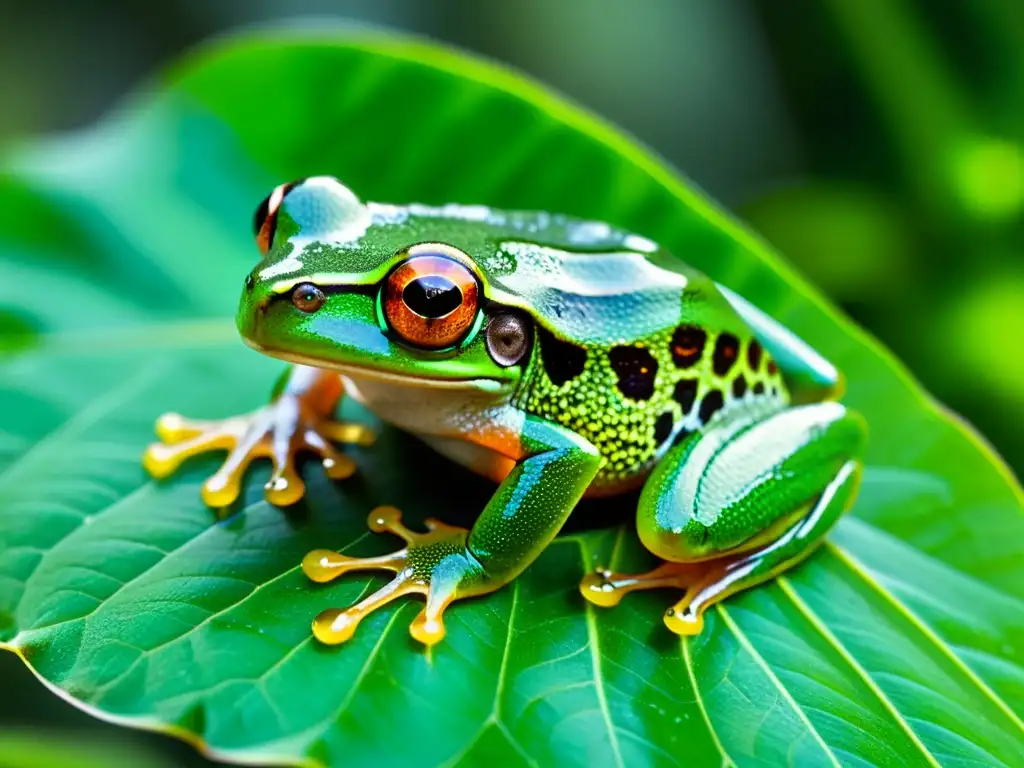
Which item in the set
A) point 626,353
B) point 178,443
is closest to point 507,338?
point 626,353

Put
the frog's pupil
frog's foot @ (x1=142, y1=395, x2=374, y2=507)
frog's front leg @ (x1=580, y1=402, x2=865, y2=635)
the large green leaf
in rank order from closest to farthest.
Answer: the large green leaf
the frog's pupil
frog's front leg @ (x1=580, y1=402, x2=865, y2=635)
frog's foot @ (x1=142, y1=395, x2=374, y2=507)

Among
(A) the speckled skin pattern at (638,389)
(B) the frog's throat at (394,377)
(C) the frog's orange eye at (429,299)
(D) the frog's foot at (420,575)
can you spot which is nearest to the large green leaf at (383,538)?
(D) the frog's foot at (420,575)

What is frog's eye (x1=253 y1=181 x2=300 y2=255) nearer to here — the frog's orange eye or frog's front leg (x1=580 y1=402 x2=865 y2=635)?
the frog's orange eye

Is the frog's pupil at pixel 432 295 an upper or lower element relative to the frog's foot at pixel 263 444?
upper

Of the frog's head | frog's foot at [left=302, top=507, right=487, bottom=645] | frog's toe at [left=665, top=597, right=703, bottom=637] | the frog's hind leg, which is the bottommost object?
frog's foot at [left=302, top=507, right=487, bottom=645]

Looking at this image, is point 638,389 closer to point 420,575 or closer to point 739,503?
point 739,503

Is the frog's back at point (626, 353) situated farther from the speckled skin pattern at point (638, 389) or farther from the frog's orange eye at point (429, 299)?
the frog's orange eye at point (429, 299)

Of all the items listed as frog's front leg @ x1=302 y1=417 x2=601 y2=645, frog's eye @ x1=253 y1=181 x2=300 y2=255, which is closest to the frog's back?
frog's front leg @ x1=302 y1=417 x2=601 y2=645
